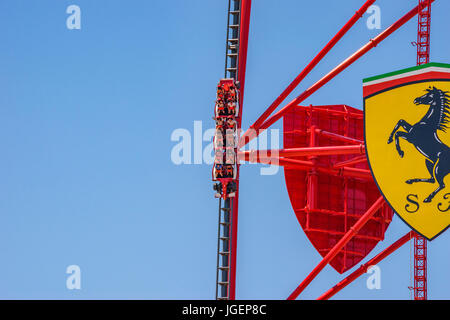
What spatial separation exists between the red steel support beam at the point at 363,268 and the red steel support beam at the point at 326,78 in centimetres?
800

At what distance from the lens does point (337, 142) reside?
61.0 metres

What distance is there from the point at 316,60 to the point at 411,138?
25.6 feet

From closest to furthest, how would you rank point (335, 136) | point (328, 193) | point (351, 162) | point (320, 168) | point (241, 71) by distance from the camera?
point (241, 71) < point (351, 162) < point (320, 168) < point (328, 193) < point (335, 136)

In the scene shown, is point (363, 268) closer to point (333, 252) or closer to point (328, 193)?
point (333, 252)

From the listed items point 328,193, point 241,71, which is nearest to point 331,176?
point 328,193

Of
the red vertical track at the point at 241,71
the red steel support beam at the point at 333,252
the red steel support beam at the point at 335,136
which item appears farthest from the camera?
the red steel support beam at the point at 335,136

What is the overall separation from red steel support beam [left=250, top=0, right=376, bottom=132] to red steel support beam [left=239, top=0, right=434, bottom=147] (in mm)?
522

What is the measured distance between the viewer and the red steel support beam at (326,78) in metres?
55.2

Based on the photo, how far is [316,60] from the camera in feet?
183

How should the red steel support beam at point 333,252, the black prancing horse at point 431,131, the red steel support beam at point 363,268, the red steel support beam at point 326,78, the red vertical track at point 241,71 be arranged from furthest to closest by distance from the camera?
1. the red steel support beam at point 363,268
2. the red steel support beam at point 333,252
3. the red steel support beam at point 326,78
4. the red vertical track at point 241,71
5. the black prancing horse at point 431,131

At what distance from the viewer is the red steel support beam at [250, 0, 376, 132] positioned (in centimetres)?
5581

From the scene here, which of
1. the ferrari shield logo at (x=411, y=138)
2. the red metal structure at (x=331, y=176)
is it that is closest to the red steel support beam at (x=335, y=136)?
the red metal structure at (x=331, y=176)

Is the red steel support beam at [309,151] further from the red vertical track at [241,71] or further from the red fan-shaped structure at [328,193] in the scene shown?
the red fan-shaped structure at [328,193]
